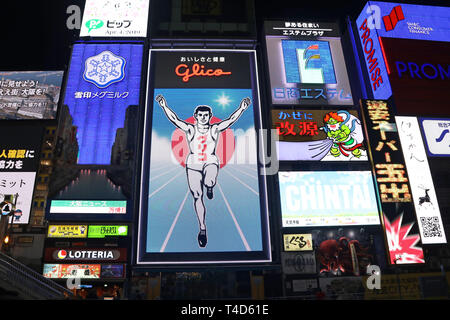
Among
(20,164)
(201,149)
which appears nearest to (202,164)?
(201,149)

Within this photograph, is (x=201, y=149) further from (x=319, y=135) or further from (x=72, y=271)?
(x=72, y=271)

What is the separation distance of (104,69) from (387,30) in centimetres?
1877

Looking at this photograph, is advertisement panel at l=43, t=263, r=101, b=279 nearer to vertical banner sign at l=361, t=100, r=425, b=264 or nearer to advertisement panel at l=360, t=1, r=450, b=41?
vertical banner sign at l=361, t=100, r=425, b=264

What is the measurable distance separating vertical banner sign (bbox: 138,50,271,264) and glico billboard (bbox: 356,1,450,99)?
8042 mm

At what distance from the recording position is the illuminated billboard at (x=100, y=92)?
18844 mm

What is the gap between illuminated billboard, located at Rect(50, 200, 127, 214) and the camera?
1745 cm

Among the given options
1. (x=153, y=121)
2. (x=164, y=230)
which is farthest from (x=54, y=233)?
(x=153, y=121)

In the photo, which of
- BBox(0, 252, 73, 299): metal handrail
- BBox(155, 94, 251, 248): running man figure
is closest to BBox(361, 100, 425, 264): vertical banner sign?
BBox(155, 94, 251, 248): running man figure

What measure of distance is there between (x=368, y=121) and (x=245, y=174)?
7.25 m

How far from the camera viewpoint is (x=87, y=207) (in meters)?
17.6

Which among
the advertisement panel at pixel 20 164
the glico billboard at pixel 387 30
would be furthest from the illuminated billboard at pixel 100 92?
the glico billboard at pixel 387 30

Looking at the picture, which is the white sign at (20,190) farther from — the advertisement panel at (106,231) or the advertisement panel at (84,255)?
the advertisement panel at (106,231)

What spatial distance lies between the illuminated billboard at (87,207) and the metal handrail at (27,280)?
5.19 m
